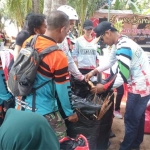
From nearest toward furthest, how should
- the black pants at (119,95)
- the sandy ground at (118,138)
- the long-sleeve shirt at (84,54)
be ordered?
the sandy ground at (118,138) < the black pants at (119,95) < the long-sleeve shirt at (84,54)

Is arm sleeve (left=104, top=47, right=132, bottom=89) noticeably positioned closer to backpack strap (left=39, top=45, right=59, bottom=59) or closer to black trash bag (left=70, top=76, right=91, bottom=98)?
black trash bag (left=70, top=76, right=91, bottom=98)

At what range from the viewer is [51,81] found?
2.14 m

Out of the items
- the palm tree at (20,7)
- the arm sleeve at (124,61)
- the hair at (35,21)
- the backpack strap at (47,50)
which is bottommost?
the arm sleeve at (124,61)

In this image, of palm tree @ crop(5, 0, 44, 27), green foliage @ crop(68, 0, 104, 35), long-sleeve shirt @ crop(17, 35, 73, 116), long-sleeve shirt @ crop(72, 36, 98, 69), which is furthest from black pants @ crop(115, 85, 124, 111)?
green foliage @ crop(68, 0, 104, 35)

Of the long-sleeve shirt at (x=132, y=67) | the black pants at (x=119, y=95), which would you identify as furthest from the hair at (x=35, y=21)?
the black pants at (x=119, y=95)

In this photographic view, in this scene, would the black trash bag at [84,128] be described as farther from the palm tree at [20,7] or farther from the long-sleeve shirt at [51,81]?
the palm tree at [20,7]

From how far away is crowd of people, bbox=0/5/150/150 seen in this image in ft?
4.39

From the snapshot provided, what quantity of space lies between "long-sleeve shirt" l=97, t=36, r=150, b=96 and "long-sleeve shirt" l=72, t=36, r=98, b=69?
166 centimetres

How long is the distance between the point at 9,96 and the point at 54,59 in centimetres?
127

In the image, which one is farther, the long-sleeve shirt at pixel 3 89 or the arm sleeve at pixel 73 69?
the arm sleeve at pixel 73 69

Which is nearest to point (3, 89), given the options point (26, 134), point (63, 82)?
point (63, 82)

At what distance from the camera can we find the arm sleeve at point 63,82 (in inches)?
81.2

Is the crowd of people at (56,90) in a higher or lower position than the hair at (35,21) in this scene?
lower

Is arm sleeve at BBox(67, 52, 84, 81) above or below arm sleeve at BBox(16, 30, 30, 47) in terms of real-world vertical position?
below
